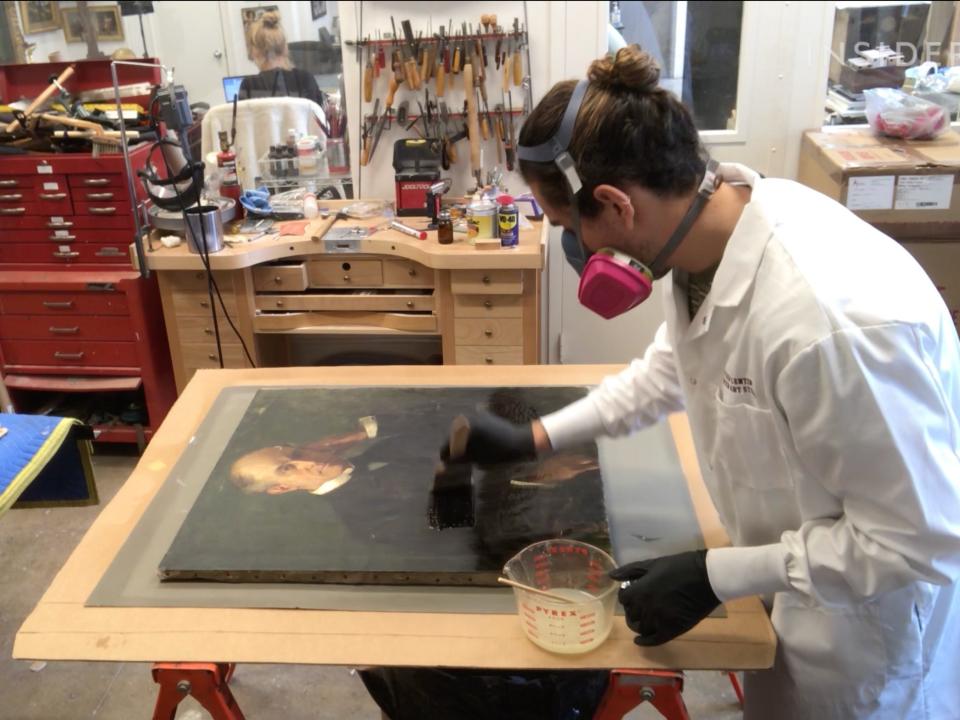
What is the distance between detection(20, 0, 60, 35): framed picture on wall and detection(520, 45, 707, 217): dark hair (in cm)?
363

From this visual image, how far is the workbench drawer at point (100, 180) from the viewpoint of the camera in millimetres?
2711

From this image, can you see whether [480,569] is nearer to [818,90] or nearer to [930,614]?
[930,614]

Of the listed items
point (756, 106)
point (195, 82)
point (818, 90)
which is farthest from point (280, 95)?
point (818, 90)

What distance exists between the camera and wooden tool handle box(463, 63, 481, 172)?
281cm

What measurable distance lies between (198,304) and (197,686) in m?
1.78

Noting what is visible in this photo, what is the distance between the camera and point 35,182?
2.76m

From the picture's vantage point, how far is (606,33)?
2.84 meters

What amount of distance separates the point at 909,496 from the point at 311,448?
0.98 metres

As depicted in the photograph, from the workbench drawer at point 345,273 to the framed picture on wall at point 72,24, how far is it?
7.64 ft

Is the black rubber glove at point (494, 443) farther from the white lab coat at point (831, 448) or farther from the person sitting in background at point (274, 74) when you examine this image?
the person sitting in background at point (274, 74)

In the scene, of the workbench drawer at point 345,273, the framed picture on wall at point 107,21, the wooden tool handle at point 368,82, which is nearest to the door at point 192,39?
the framed picture on wall at point 107,21

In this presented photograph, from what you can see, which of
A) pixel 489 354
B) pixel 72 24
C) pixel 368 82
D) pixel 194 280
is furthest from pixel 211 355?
pixel 72 24

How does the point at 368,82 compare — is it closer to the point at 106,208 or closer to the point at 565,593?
the point at 106,208

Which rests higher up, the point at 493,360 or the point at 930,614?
the point at 930,614
